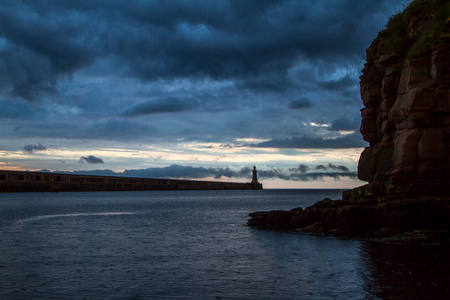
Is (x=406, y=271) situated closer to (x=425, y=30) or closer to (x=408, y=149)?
(x=408, y=149)

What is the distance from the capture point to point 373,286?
761 inches

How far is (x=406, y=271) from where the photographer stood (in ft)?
71.9

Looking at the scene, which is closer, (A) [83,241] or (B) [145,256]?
(B) [145,256]

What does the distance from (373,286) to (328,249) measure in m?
11.1

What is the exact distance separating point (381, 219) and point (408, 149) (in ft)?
22.3

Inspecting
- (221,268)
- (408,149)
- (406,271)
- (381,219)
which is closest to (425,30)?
(408,149)

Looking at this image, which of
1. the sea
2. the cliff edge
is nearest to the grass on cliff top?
the cliff edge

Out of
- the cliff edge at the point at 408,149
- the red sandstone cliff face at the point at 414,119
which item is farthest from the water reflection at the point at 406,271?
the red sandstone cliff face at the point at 414,119

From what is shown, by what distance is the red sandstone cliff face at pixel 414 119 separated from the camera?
36.0 meters

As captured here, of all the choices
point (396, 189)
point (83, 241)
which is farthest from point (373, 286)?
point (83, 241)

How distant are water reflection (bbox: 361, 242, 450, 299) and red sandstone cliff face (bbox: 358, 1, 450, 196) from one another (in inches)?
346

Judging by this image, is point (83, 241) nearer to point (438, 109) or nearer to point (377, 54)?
point (438, 109)

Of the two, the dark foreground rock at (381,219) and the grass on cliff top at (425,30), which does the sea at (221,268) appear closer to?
the dark foreground rock at (381,219)

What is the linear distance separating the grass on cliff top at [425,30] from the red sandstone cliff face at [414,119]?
0.16 metres
